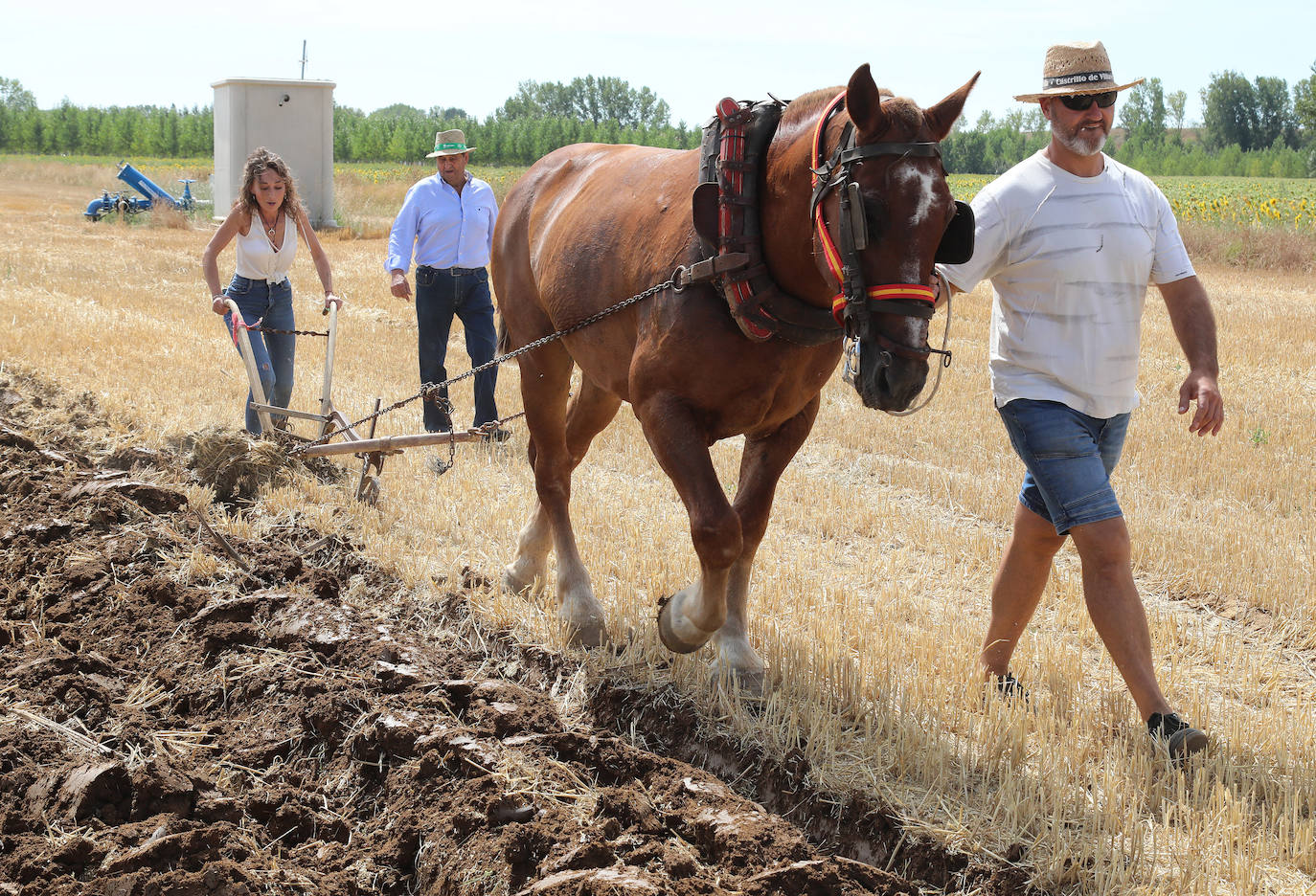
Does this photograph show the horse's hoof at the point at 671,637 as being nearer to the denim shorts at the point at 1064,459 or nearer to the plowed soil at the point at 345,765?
the plowed soil at the point at 345,765

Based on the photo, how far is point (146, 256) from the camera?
1980 centimetres

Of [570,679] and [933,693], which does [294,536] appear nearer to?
[570,679]

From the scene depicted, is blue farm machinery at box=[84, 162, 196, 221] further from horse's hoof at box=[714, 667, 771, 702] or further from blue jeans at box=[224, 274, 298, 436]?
horse's hoof at box=[714, 667, 771, 702]

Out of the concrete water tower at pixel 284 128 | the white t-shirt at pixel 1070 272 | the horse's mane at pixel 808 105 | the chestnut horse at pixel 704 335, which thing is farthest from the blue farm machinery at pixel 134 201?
the white t-shirt at pixel 1070 272

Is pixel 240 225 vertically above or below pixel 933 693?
above

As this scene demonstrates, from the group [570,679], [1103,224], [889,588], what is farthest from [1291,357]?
[570,679]

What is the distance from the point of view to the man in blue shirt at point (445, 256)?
8.23 m

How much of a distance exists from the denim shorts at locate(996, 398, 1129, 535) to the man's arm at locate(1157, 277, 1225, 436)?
28 cm

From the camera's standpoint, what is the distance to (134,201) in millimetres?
27922

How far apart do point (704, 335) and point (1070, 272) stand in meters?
1.24

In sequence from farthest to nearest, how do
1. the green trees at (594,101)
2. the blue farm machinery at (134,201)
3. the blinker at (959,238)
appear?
the green trees at (594,101)
the blue farm machinery at (134,201)
the blinker at (959,238)

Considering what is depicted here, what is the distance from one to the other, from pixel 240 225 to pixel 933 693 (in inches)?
209

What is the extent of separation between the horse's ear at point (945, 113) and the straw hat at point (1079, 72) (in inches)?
18.7

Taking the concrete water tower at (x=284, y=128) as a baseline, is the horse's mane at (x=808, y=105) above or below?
below
